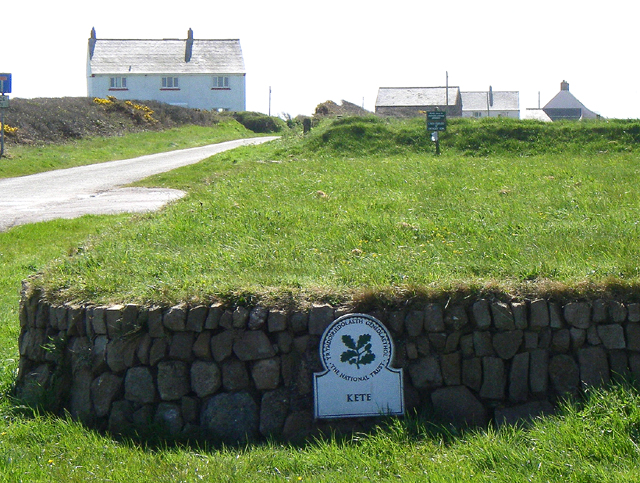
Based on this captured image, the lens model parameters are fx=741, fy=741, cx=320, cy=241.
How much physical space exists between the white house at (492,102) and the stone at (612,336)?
69.1m

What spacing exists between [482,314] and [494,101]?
73.3 meters

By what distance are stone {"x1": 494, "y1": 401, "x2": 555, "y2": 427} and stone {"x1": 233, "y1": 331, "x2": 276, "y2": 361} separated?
1.82 meters

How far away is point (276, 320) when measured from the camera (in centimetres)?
584

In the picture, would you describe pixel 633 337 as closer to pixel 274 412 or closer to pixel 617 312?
pixel 617 312

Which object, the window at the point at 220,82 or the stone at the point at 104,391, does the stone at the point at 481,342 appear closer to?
the stone at the point at 104,391

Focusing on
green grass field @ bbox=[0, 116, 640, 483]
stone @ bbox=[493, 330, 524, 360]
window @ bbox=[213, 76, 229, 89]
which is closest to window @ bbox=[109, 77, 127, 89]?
window @ bbox=[213, 76, 229, 89]

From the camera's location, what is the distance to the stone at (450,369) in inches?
229

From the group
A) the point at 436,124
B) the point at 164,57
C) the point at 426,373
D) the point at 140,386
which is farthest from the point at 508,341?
the point at 164,57

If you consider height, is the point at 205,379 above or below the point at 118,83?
below

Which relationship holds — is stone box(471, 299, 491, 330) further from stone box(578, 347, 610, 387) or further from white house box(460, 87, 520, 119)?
white house box(460, 87, 520, 119)

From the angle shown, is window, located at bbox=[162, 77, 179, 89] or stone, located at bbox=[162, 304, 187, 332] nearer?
stone, located at bbox=[162, 304, 187, 332]

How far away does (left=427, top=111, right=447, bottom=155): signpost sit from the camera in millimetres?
17297

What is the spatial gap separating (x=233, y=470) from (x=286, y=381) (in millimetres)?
1100

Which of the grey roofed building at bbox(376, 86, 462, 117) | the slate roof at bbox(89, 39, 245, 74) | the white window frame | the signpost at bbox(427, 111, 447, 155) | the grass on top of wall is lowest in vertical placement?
the grass on top of wall
